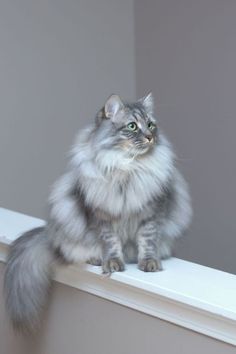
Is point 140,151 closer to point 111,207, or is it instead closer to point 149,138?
point 149,138

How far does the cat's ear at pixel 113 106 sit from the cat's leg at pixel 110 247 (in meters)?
0.30

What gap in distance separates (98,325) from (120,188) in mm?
387

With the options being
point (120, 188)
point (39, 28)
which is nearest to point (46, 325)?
point (120, 188)

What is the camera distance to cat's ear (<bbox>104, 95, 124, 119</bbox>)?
5.58 feet

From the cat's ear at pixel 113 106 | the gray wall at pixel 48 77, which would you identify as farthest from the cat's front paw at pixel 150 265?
the gray wall at pixel 48 77

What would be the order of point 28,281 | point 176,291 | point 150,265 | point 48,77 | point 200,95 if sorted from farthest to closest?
point 200,95
point 48,77
point 28,281
point 150,265
point 176,291

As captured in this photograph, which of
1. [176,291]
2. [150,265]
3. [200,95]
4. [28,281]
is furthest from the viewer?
[200,95]

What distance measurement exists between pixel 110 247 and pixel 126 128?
0.33 metres

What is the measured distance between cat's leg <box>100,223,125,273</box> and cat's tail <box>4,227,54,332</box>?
22cm

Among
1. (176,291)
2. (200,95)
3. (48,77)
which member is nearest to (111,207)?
(176,291)

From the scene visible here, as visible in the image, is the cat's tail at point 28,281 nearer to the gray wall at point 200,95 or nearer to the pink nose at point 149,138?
the pink nose at point 149,138

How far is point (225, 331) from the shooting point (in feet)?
4.64

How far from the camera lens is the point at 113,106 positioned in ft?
5.62

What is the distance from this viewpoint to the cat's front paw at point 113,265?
5.50 ft
